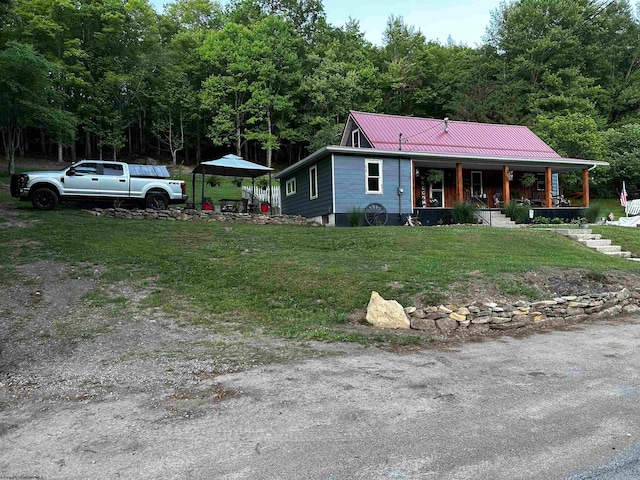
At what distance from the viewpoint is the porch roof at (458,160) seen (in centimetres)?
1712

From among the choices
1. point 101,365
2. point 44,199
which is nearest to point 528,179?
point 44,199

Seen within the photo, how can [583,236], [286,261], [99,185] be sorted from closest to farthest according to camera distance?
[286,261] → [583,236] → [99,185]

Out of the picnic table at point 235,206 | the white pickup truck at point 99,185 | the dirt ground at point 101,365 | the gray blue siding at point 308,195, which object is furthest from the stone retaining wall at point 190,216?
the dirt ground at point 101,365

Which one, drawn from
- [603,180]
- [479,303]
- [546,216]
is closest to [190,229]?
[479,303]

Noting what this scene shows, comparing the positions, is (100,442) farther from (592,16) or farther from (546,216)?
(592,16)

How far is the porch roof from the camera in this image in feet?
56.2

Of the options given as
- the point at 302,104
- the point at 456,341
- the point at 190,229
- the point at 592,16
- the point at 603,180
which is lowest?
the point at 456,341

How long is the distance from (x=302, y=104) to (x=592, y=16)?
93.9 feet

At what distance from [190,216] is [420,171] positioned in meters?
11.6

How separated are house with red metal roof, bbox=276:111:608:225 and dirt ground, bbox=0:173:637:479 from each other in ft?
32.9

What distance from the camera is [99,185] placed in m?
14.2

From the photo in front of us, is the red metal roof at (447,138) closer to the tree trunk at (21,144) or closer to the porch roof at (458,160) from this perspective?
the porch roof at (458,160)

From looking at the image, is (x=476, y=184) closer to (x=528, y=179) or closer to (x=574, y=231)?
(x=528, y=179)

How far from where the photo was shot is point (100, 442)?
3.00m
